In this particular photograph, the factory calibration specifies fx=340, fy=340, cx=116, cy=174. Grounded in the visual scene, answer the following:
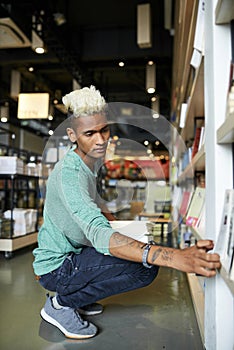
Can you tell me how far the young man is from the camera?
1.19m

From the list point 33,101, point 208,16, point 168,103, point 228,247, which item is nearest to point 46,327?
point 228,247

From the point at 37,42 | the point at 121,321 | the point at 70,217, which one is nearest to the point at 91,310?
the point at 121,321

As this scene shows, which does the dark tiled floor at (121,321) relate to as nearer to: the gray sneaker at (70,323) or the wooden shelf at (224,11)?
the gray sneaker at (70,323)

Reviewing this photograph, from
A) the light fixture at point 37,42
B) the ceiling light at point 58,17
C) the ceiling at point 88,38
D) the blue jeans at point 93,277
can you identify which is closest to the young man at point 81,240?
the blue jeans at point 93,277

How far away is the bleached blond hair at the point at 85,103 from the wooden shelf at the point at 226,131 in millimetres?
499

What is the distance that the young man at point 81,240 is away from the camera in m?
1.19

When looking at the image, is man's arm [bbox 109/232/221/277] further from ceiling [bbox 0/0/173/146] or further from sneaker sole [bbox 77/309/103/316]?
ceiling [bbox 0/0/173/146]

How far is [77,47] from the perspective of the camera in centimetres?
581

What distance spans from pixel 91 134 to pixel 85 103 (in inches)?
4.9

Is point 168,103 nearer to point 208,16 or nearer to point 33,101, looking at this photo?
point 33,101

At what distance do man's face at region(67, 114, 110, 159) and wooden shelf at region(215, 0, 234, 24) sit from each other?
0.53m

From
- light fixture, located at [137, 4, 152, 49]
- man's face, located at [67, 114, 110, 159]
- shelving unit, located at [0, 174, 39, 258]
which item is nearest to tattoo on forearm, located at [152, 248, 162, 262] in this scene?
man's face, located at [67, 114, 110, 159]

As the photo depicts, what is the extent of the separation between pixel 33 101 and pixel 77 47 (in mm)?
1374

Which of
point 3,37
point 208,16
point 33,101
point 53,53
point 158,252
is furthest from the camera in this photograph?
point 53,53
